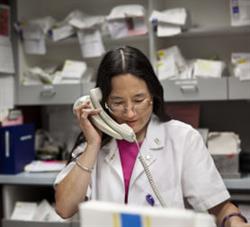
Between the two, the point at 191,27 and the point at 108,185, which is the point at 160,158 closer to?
the point at 108,185

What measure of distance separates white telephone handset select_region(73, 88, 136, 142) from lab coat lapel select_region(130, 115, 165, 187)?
9 cm

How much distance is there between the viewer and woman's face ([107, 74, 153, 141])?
136cm

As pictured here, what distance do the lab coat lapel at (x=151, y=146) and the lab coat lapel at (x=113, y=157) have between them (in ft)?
0.19

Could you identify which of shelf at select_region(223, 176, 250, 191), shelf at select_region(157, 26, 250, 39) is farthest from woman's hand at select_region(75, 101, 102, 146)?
shelf at select_region(157, 26, 250, 39)

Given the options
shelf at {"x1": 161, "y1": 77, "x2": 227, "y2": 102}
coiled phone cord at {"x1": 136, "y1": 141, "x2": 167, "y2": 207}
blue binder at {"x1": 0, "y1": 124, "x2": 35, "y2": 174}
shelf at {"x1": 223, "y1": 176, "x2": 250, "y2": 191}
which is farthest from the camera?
blue binder at {"x1": 0, "y1": 124, "x2": 35, "y2": 174}

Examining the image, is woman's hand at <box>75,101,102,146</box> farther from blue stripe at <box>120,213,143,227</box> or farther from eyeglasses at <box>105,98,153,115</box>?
blue stripe at <box>120,213,143,227</box>

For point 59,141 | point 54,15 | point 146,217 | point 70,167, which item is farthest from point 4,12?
point 146,217

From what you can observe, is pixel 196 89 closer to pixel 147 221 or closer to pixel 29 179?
pixel 29 179

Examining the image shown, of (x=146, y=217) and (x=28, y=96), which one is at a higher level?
(x=28, y=96)

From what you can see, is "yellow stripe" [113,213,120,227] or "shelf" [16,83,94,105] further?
"shelf" [16,83,94,105]

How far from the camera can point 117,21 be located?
86.0 inches

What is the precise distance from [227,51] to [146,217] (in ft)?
6.06

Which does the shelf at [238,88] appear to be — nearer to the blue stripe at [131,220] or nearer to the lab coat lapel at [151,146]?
Answer: the lab coat lapel at [151,146]

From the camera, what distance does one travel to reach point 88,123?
1.39 metres
